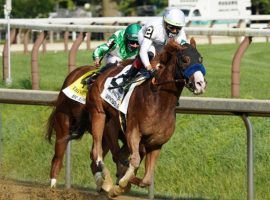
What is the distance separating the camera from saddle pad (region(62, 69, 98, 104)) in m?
9.51

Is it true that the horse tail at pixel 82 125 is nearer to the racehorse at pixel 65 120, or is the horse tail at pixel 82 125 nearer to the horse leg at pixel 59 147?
the racehorse at pixel 65 120

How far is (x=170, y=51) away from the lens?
26.7ft

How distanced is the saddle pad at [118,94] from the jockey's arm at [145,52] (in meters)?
0.14

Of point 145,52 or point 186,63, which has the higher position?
A: point 186,63

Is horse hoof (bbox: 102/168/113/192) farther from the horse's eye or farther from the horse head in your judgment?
the horse's eye

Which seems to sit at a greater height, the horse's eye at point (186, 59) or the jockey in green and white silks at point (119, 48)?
the horse's eye at point (186, 59)

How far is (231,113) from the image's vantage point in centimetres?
883

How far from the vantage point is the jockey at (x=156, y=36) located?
8.33 meters

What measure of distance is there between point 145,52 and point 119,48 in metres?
1.17

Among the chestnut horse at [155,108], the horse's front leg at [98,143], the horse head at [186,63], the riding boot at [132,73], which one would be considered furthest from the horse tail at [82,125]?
the horse head at [186,63]

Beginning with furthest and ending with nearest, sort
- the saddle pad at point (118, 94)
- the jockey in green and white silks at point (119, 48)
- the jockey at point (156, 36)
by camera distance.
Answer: the jockey in green and white silks at point (119, 48) < the saddle pad at point (118, 94) < the jockey at point (156, 36)

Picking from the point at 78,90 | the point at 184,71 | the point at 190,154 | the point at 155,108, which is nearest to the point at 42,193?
the point at 78,90

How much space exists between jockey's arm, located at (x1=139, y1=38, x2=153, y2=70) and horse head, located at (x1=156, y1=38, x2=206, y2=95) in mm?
147

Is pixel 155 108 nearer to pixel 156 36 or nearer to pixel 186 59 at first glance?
pixel 186 59
